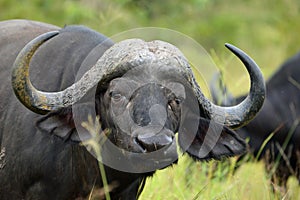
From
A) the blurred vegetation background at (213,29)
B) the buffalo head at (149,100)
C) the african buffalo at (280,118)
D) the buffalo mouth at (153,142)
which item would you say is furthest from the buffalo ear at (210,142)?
the african buffalo at (280,118)

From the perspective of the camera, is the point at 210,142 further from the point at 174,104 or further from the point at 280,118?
the point at 280,118

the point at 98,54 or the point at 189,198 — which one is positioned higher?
the point at 98,54

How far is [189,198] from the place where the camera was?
6.00m

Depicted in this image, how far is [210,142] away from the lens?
4.98 meters

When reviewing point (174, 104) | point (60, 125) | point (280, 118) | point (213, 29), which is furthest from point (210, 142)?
point (213, 29)

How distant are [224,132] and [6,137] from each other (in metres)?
1.41

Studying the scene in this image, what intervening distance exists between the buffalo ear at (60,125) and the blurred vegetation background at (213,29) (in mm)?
908

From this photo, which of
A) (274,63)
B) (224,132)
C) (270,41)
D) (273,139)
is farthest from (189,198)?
(270,41)

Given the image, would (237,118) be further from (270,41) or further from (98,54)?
(270,41)

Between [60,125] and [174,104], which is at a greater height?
[174,104]

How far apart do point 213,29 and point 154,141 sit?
18105mm

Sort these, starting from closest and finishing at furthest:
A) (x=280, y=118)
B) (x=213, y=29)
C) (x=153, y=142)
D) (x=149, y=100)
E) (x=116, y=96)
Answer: (x=153, y=142) → (x=149, y=100) → (x=116, y=96) → (x=280, y=118) → (x=213, y=29)

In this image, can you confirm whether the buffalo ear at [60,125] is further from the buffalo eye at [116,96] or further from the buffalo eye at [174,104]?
the buffalo eye at [174,104]

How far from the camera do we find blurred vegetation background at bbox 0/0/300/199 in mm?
6117
